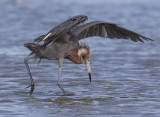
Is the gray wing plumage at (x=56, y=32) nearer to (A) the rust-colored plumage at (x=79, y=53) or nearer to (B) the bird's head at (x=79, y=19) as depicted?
(B) the bird's head at (x=79, y=19)

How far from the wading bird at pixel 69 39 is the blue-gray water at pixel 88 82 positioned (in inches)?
18.1

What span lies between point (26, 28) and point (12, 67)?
617 cm

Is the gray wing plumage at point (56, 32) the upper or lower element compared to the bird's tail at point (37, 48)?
upper

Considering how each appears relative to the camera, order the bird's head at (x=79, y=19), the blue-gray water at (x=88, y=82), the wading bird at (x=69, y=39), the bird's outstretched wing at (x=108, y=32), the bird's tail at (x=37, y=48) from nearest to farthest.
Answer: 1. the blue-gray water at (x=88, y=82)
2. the bird's head at (x=79, y=19)
3. the wading bird at (x=69, y=39)
4. the bird's tail at (x=37, y=48)
5. the bird's outstretched wing at (x=108, y=32)

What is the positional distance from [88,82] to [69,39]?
110 cm

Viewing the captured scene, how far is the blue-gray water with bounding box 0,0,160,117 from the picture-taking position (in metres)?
6.27

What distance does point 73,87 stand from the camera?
7867 mm

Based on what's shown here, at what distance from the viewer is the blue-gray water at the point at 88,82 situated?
627cm

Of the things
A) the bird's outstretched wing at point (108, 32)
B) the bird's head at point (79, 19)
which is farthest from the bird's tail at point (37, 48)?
the bird's head at point (79, 19)

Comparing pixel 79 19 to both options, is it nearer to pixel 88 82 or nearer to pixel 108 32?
pixel 108 32

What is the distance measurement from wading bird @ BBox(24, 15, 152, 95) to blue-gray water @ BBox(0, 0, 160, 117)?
0.46 metres

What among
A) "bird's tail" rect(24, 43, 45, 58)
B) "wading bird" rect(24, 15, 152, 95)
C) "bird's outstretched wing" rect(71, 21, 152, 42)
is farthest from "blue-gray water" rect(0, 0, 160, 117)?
"bird's outstretched wing" rect(71, 21, 152, 42)

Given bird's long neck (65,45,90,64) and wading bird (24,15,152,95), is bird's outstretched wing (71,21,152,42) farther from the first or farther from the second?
bird's long neck (65,45,90,64)

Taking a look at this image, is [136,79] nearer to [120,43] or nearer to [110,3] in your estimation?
[120,43]
